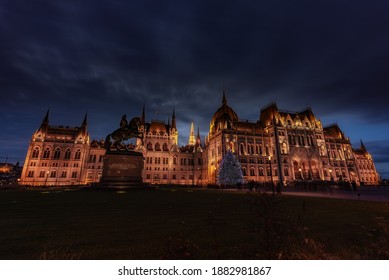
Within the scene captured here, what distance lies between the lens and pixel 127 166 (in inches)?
848

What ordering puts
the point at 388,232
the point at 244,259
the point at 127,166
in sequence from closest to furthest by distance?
1. the point at 244,259
2. the point at 388,232
3. the point at 127,166

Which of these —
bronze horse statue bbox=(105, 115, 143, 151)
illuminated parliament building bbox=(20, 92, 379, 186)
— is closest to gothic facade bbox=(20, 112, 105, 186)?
illuminated parliament building bbox=(20, 92, 379, 186)

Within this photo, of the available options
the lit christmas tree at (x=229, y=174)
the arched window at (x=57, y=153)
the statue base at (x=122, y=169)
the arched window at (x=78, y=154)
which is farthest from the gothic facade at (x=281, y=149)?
the arched window at (x=57, y=153)

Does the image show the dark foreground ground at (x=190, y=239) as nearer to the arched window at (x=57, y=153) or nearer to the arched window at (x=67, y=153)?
the arched window at (x=67, y=153)

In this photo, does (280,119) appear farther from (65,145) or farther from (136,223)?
(65,145)

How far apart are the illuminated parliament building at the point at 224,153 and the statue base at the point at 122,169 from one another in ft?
149

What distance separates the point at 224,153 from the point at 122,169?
4640 centimetres

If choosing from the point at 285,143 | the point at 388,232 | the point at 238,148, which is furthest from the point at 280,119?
the point at 388,232

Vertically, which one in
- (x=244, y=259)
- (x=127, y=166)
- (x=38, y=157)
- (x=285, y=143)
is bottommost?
(x=244, y=259)

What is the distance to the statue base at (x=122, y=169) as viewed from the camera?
821 inches

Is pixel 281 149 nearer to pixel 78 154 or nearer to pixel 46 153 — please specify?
pixel 78 154

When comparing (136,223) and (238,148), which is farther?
(238,148)

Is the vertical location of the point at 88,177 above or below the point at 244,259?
above

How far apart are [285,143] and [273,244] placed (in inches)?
2863
